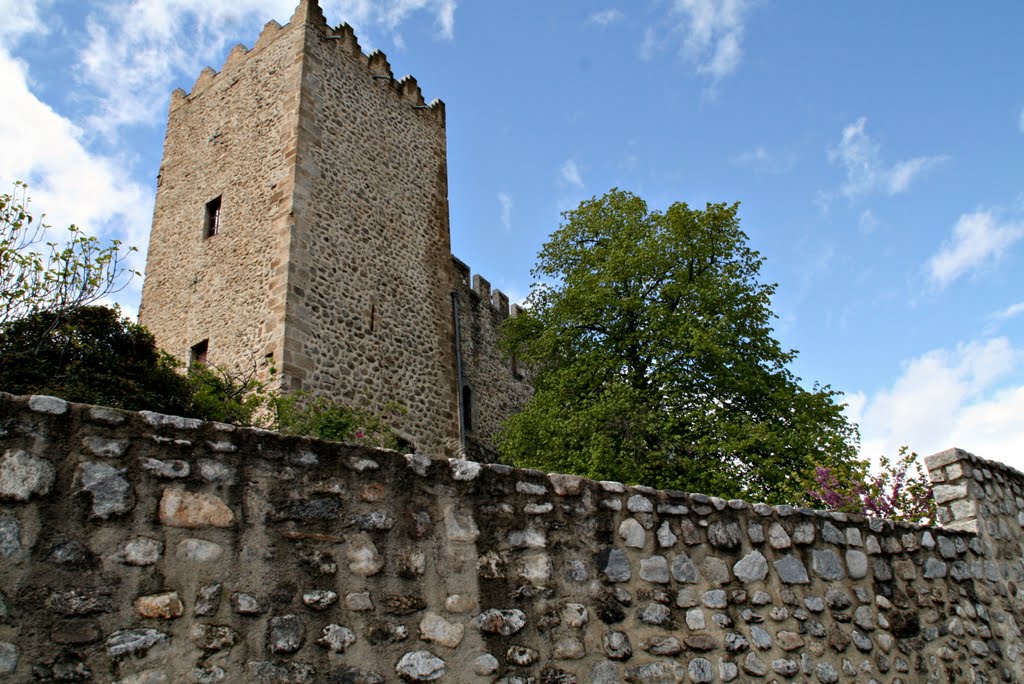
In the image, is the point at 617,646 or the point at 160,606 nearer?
the point at 160,606

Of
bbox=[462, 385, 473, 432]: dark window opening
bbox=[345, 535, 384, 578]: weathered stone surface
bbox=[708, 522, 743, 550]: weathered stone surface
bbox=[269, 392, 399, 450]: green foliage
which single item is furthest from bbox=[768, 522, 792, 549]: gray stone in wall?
bbox=[462, 385, 473, 432]: dark window opening

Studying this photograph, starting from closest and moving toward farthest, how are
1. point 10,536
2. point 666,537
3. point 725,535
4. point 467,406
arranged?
point 10,536 → point 666,537 → point 725,535 → point 467,406

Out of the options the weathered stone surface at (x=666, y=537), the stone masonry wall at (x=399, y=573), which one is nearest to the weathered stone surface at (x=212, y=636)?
the stone masonry wall at (x=399, y=573)

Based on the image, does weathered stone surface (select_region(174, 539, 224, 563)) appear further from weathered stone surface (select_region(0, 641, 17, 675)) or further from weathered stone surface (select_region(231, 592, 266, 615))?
weathered stone surface (select_region(0, 641, 17, 675))

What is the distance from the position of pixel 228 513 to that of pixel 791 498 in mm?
10019

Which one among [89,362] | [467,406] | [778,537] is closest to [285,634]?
[778,537]

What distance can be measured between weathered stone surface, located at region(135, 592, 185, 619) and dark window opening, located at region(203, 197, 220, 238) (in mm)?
11632

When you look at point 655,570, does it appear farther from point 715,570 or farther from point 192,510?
point 192,510

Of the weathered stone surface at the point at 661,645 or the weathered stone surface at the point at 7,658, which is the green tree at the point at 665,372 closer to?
the weathered stone surface at the point at 661,645

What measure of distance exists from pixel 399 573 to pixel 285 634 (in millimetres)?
613

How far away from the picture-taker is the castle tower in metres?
11.8

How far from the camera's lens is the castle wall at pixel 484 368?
1614 cm

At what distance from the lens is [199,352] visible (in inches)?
500

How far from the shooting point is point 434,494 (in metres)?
3.95
